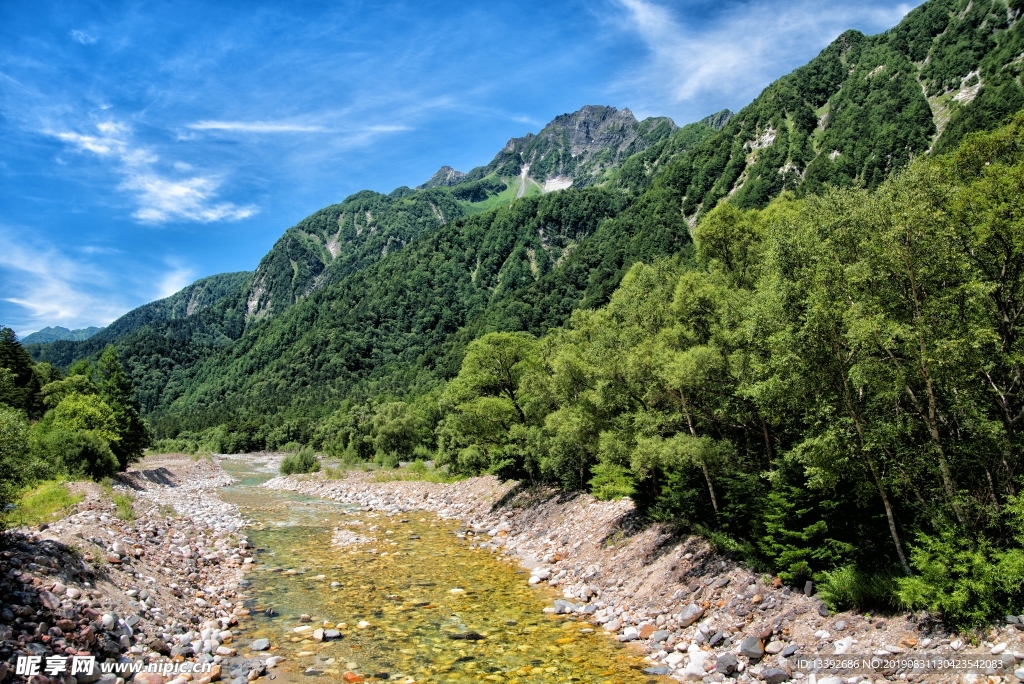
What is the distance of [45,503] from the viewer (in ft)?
80.8

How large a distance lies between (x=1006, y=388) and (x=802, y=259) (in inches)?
235

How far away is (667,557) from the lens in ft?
69.9

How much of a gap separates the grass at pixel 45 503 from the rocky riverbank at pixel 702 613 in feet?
65.3

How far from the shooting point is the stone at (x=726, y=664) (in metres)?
13.9

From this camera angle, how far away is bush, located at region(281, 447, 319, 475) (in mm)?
79750

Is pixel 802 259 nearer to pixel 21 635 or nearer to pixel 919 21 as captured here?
pixel 21 635

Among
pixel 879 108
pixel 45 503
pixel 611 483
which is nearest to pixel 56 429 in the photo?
pixel 45 503

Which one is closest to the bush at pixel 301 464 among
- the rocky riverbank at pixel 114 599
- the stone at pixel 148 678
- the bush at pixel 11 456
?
the rocky riverbank at pixel 114 599

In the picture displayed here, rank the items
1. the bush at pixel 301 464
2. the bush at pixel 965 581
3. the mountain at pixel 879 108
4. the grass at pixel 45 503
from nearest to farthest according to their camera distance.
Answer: the bush at pixel 965 581 → the grass at pixel 45 503 → the bush at pixel 301 464 → the mountain at pixel 879 108

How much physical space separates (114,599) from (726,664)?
55.3 ft

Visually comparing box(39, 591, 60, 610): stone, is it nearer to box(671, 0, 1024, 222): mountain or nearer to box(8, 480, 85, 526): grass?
box(8, 480, 85, 526): grass

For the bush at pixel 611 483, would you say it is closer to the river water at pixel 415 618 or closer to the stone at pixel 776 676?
the river water at pixel 415 618

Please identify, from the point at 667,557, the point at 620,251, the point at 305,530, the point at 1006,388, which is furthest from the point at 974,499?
the point at 620,251

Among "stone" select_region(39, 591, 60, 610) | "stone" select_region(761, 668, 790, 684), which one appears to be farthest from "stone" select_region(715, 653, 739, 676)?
"stone" select_region(39, 591, 60, 610)
